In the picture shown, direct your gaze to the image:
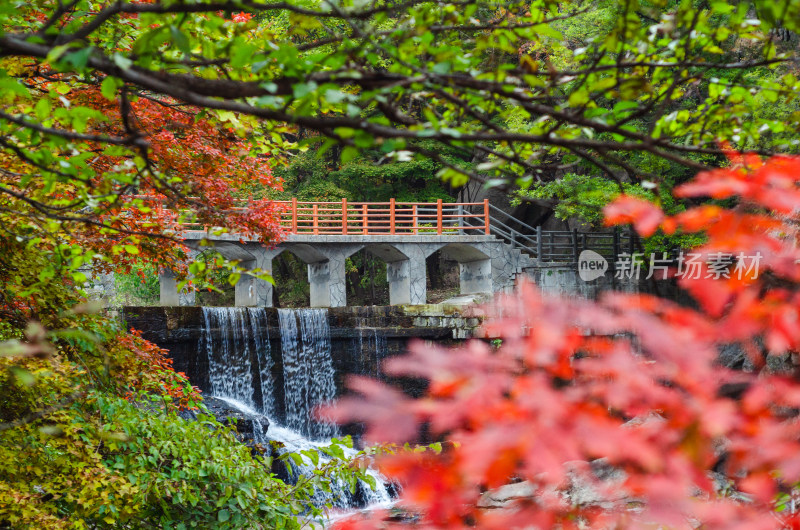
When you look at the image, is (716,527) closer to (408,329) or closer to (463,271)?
(408,329)

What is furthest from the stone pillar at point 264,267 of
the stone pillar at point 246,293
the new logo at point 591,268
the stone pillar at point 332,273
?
the new logo at point 591,268

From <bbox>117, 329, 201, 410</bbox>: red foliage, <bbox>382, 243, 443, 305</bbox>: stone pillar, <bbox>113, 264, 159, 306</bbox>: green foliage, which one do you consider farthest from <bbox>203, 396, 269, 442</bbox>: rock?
<bbox>113, 264, 159, 306</bbox>: green foliage

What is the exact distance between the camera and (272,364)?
1482 cm

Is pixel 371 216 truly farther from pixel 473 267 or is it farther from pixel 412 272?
pixel 473 267

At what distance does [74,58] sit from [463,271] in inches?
675

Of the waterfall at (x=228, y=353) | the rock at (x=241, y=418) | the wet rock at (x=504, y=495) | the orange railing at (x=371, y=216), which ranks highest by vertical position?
the orange railing at (x=371, y=216)

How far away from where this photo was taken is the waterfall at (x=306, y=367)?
48.7ft

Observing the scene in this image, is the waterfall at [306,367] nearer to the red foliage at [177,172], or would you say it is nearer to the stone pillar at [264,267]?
the stone pillar at [264,267]

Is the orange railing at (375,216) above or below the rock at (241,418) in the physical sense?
above

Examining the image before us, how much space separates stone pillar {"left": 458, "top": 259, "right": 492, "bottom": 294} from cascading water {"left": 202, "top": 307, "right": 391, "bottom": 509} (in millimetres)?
3762

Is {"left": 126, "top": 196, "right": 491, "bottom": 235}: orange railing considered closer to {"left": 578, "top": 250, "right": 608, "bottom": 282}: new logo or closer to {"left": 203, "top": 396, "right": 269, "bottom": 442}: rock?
{"left": 578, "top": 250, "right": 608, "bottom": 282}: new logo

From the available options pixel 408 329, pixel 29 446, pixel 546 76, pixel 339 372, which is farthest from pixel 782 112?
pixel 29 446

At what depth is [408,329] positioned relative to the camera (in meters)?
15.4

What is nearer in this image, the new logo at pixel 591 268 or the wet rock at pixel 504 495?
the wet rock at pixel 504 495
